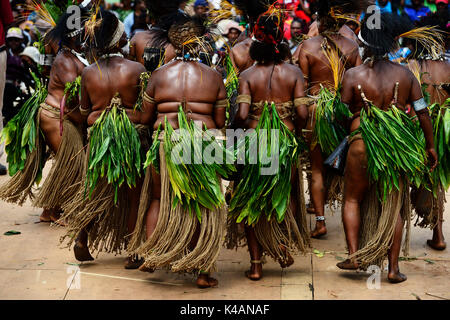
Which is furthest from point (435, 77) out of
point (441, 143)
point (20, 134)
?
point (20, 134)

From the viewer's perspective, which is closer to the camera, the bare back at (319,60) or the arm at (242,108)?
the arm at (242,108)

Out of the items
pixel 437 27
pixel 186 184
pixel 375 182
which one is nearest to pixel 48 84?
pixel 186 184

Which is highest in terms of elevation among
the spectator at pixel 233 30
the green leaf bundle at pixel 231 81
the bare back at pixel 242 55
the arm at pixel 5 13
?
the spectator at pixel 233 30

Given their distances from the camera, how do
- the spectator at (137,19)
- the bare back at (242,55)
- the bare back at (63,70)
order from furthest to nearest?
the spectator at (137,19) < the bare back at (242,55) < the bare back at (63,70)

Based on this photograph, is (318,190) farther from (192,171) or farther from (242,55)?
(192,171)

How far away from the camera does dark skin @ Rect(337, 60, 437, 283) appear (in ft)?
15.5

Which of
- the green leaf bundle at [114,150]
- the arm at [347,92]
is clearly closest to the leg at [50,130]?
the green leaf bundle at [114,150]

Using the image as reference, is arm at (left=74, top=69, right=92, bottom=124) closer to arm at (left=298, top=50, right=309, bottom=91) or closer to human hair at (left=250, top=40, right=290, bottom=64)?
human hair at (left=250, top=40, right=290, bottom=64)

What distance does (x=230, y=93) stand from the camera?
532cm

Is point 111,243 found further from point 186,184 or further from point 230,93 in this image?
point 230,93

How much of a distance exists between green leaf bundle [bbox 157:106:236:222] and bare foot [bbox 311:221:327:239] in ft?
5.44

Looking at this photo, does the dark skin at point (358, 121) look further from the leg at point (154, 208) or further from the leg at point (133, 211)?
the leg at point (133, 211)

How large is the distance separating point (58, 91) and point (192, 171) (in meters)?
2.15

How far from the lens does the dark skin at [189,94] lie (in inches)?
181
